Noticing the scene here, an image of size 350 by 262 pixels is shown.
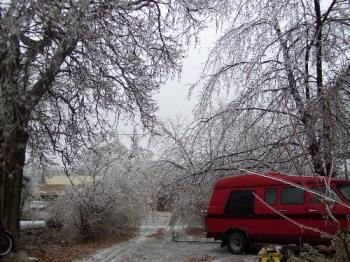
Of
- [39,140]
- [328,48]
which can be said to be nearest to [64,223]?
[39,140]

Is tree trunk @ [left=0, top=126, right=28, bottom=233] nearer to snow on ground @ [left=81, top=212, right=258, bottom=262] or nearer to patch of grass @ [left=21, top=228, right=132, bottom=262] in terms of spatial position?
patch of grass @ [left=21, top=228, right=132, bottom=262]

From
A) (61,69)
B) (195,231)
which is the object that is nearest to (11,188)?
(61,69)

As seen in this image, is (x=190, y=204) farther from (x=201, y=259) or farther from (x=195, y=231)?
(x=201, y=259)

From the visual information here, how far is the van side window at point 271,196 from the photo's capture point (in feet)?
44.9

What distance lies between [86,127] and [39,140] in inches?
61.6

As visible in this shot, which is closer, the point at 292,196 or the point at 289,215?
the point at 289,215

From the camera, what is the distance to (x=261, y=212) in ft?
45.5

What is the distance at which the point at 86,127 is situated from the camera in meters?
13.9

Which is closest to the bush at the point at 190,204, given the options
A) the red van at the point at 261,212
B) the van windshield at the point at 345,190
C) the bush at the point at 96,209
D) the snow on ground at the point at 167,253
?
the snow on ground at the point at 167,253

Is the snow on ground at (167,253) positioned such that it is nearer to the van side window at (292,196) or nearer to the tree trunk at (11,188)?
the van side window at (292,196)

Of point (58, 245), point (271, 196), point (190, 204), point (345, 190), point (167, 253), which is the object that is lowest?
point (58, 245)

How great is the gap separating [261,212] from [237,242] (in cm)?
117

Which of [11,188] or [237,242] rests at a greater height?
[11,188]

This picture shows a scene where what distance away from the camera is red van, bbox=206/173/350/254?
12570 millimetres
